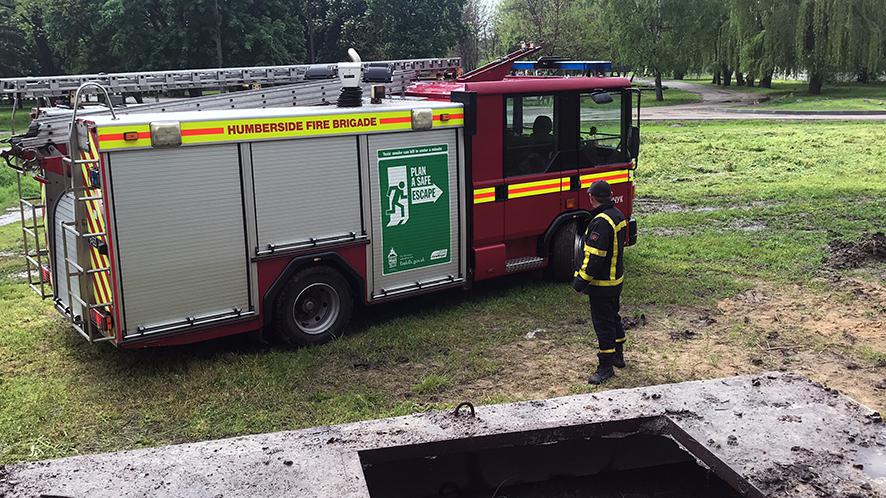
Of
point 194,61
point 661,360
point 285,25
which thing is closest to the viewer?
point 661,360

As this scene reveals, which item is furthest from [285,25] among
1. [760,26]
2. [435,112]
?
[435,112]

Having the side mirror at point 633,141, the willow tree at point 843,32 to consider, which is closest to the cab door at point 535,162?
the side mirror at point 633,141

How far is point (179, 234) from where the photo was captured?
709cm

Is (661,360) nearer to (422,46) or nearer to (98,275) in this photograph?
(98,275)

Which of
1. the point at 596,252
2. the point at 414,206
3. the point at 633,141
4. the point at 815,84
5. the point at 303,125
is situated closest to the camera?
the point at 596,252

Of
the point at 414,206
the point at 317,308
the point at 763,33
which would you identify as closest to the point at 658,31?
the point at 763,33

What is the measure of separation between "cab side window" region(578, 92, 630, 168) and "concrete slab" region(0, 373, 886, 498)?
190 inches

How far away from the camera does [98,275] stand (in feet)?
23.4

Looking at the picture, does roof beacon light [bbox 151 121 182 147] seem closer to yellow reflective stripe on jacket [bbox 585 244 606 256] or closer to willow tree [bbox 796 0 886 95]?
yellow reflective stripe on jacket [bbox 585 244 606 256]

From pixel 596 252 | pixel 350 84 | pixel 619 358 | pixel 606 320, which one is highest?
pixel 350 84

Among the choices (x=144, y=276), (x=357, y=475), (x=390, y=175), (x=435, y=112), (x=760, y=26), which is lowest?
(x=357, y=475)

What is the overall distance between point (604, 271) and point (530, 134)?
272 centimetres

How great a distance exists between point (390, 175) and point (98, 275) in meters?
2.87

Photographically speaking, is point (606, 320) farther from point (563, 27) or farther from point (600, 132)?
point (563, 27)
